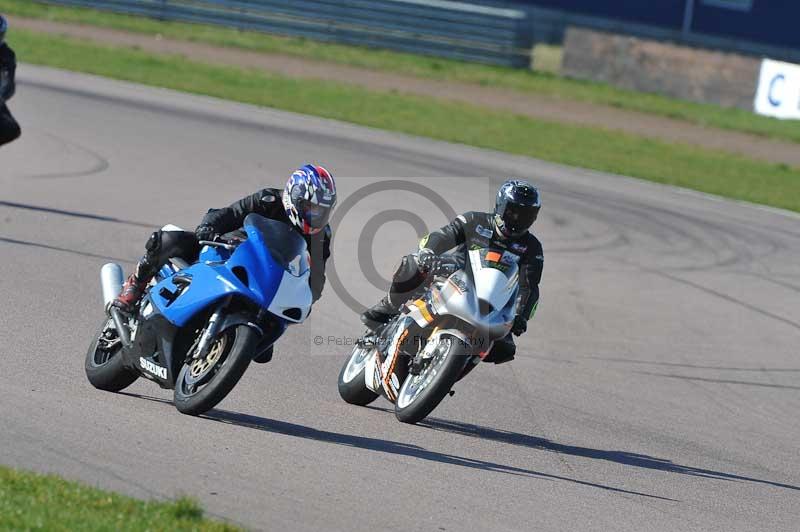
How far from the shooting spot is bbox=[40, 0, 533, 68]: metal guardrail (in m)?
31.5

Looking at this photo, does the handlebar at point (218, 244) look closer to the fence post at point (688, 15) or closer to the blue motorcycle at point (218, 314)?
the blue motorcycle at point (218, 314)

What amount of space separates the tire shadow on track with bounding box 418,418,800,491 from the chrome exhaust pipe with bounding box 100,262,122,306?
78.4 inches

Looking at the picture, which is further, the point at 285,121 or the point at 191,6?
the point at 191,6

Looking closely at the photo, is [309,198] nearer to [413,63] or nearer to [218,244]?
[218,244]

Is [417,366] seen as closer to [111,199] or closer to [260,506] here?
[260,506]

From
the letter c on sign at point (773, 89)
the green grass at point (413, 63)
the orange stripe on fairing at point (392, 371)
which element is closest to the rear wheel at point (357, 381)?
the orange stripe on fairing at point (392, 371)

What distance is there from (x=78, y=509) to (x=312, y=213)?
2512mm

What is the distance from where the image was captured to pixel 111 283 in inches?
310

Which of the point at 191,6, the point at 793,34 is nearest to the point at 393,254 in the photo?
the point at 191,6

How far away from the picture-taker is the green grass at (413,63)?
29.6m

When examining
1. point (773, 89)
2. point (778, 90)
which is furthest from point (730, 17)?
point (778, 90)

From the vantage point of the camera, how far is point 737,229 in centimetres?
1784

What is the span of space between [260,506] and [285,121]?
54.5ft

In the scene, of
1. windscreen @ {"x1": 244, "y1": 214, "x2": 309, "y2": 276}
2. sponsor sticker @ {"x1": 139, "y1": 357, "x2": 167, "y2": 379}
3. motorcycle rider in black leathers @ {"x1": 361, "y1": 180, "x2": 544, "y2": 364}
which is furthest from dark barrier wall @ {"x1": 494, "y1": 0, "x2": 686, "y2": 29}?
sponsor sticker @ {"x1": 139, "y1": 357, "x2": 167, "y2": 379}
